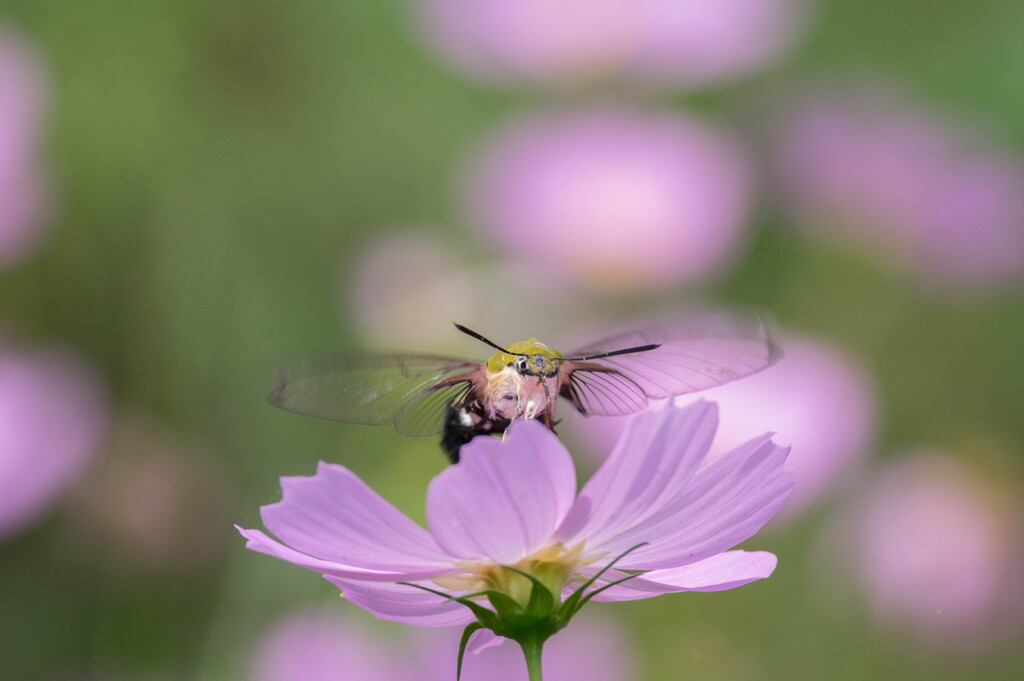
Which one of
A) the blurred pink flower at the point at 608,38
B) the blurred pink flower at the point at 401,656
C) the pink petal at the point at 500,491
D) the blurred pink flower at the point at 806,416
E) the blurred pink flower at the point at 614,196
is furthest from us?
the blurred pink flower at the point at 608,38

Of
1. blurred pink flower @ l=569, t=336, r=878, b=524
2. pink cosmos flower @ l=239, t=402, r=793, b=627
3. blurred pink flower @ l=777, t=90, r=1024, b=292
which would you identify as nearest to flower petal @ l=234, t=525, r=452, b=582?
pink cosmos flower @ l=239, t=402, r=793, b=627

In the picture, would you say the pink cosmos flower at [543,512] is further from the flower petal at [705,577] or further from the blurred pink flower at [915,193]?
the blurred pink flower at [915,193]

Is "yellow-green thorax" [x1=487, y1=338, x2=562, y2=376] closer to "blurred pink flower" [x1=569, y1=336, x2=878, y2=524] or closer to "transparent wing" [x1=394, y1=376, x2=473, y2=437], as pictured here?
"transparent wing" [x1=394, y1=376, x2=473, y2=437]

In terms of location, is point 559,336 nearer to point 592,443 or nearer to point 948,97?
point 592,443

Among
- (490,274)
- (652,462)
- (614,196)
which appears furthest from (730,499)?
(614,196)

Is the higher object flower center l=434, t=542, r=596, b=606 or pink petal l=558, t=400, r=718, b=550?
pink petal l=558, t=400, r=718, b=550

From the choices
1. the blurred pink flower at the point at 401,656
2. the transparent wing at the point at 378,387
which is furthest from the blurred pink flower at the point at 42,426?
the transparent wing at the point at 378,387

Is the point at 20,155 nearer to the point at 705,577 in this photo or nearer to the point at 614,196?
the point at 614,196
